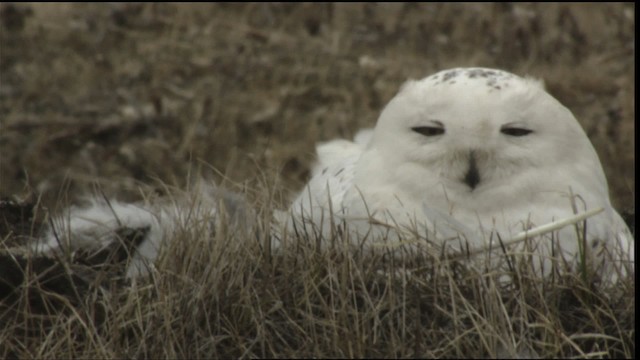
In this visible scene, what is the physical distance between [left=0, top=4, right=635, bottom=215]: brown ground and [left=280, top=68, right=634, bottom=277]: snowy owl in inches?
112

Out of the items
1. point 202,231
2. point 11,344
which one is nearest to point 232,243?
point 202,231

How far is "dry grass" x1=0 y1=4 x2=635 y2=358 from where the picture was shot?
335 centimetres

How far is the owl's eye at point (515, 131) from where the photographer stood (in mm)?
3835

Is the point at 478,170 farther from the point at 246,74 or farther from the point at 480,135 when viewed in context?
the point at 246,74

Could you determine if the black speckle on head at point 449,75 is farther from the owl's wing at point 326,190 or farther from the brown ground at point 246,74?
the brown ground at point 246,74

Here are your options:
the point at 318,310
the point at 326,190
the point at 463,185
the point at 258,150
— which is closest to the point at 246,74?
the point at 258,150

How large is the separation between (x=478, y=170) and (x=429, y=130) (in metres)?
0.18

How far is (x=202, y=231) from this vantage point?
3.71 metres

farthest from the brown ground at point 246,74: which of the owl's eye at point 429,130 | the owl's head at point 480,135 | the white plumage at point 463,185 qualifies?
the owl's eye at point 429,130

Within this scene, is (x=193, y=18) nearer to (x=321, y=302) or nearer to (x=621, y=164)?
(x=621, y=164)

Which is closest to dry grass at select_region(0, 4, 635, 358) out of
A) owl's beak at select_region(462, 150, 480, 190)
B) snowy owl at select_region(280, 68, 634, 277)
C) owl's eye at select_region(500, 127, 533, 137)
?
snowy owl at select_region(280, 68, 634, 277)

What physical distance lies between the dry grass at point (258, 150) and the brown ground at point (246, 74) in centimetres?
1

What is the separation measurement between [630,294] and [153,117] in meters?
4.93

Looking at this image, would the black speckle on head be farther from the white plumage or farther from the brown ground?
the brown ground
